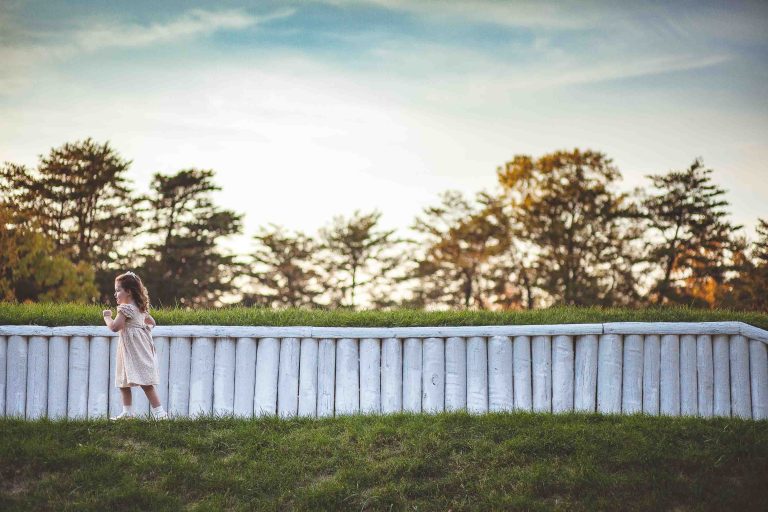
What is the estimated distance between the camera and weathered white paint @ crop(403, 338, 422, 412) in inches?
292

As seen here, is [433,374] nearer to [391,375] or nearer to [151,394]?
[391,375]

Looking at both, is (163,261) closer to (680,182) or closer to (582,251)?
(582,251)

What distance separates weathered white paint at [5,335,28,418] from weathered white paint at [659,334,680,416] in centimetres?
697

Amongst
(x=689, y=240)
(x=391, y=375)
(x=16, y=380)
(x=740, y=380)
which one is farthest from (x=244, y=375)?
(x=689, y=240)

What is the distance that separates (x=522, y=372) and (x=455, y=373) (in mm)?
726

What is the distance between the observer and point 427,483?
5.52 meters

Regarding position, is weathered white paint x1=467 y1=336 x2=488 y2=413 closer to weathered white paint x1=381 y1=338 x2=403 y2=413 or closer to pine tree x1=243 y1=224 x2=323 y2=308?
weathered white paint x1=381 y1=338 x2=403 y2=413

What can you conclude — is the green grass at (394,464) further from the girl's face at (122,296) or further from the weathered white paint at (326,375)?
the girl's face at (122,296)

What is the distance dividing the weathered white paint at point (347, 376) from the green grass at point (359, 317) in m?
0.53

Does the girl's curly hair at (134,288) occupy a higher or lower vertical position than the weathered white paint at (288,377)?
higher

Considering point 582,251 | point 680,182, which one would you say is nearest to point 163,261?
point 582,251

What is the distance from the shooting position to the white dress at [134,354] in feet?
22.7

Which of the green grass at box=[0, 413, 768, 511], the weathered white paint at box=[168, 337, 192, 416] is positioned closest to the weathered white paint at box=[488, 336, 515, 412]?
the green grass at box=[0, 413, 768, 511]

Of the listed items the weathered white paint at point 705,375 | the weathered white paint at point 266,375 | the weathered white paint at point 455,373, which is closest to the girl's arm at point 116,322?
the weathered white paint at point 266,375
